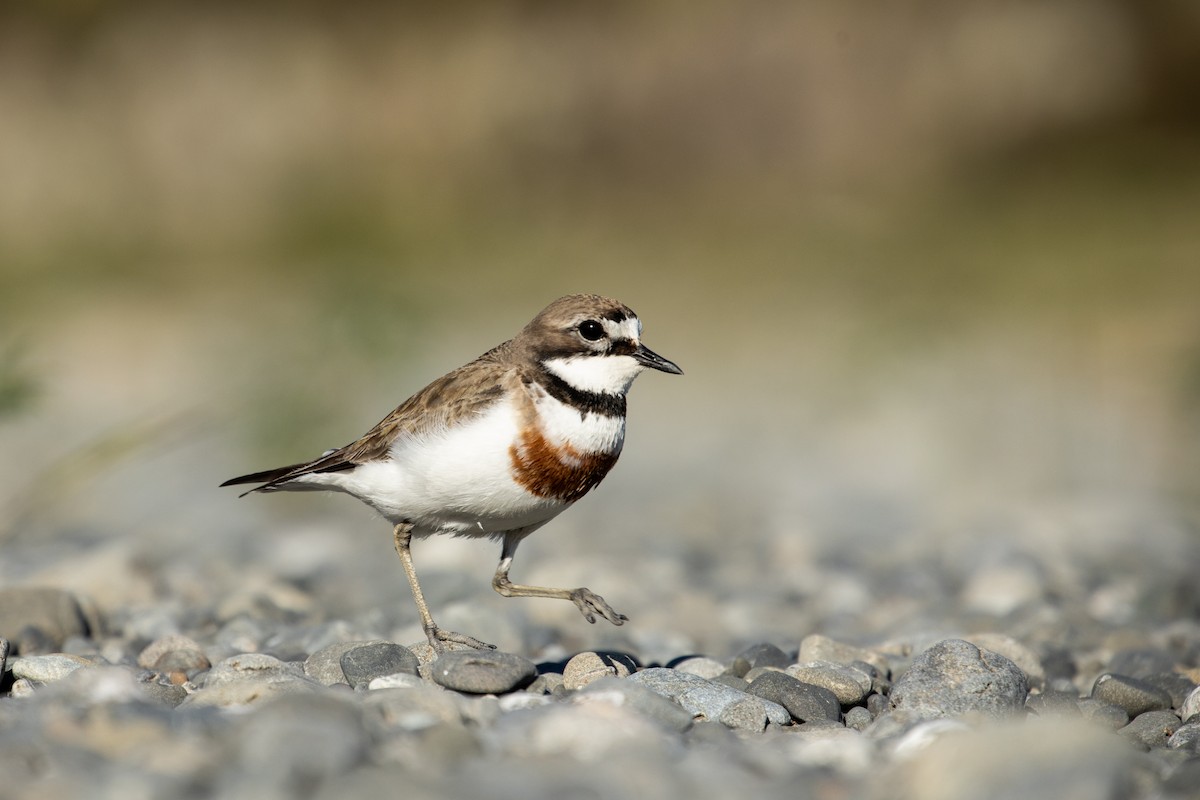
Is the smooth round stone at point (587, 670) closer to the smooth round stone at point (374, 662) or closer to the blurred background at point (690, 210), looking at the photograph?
the smooth round stone at point (374, 662)

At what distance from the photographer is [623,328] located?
223 inches

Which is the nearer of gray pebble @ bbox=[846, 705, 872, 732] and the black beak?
gray pebble @ bbox=[846, 705, 872, 732]

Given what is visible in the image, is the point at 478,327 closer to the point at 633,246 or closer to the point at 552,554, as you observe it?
the point at 633,246

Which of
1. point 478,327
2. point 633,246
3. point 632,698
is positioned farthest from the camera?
point 633,246

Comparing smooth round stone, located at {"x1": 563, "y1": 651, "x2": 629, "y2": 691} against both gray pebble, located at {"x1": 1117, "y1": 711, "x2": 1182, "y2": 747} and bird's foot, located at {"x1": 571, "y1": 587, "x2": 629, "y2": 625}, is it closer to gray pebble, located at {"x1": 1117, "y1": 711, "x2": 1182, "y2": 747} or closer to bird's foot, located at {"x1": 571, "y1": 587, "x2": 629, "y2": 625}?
bird's foot, located at {"x1": 571, "y1": 587, "x2": 629, "y2": 625}

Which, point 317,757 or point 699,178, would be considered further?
point 699,178

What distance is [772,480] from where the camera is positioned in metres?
11.6

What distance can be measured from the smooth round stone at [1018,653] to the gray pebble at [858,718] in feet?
3.08

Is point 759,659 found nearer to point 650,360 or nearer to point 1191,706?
point 650,360

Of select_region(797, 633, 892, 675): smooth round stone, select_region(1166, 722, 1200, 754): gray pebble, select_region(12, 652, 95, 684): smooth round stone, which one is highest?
select_region(1166, 722, 1200, 754): gray pebble

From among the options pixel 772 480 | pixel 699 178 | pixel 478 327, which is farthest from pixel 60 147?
pixel 772 480

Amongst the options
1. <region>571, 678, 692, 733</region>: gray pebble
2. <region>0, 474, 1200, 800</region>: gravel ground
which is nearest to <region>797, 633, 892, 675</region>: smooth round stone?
<region>0, 474, 1200, 800</region>: gravel ground

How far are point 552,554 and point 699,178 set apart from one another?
10615 mm

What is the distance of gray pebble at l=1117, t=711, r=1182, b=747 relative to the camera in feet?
15.6
